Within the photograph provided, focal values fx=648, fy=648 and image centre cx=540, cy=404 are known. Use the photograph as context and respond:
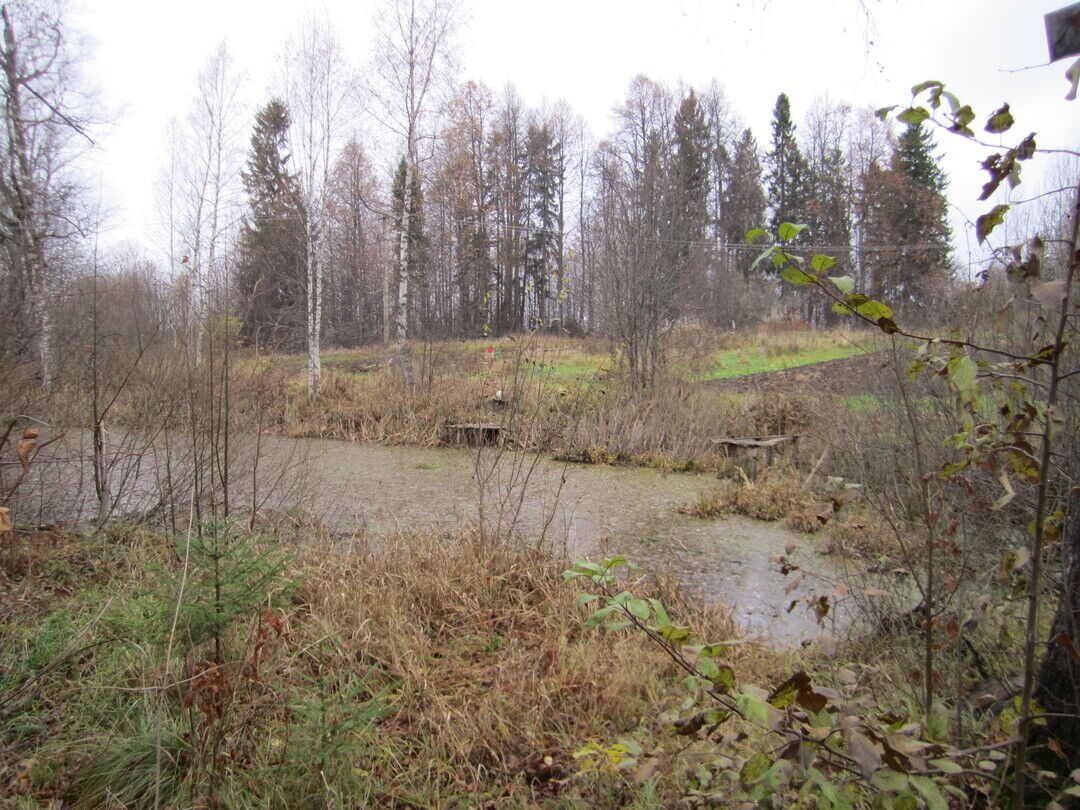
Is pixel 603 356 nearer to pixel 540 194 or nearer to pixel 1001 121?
pixel 1001 121

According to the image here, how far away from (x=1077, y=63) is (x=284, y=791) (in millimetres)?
2808

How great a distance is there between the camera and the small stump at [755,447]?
888 centimetres

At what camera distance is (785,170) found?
34125 mm

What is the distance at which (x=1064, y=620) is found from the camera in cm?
154

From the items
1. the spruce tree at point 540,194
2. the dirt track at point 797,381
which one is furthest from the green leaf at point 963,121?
the spruce tree at point 540,194

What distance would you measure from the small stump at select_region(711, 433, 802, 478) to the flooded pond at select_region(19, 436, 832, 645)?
62 centimetres

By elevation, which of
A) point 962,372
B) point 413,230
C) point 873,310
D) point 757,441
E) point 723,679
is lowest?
point 723,679

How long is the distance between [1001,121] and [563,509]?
6400mm

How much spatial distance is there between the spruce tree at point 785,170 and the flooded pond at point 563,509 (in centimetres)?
2850

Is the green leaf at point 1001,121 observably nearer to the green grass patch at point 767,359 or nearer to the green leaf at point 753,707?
the green leaf at point 753,707

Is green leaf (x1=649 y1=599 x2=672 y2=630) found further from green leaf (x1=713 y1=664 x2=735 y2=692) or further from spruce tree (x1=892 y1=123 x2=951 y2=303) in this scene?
spruce tree (x1=892 y1=123 x2=951 y2=303)

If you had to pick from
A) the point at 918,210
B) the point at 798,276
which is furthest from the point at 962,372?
the point at 918,210

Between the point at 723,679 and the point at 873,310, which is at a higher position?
the point at 873,310

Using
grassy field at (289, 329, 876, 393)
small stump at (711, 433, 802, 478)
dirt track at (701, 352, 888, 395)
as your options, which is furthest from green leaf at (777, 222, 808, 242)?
dirt track at (701, 352, 888, 395)
